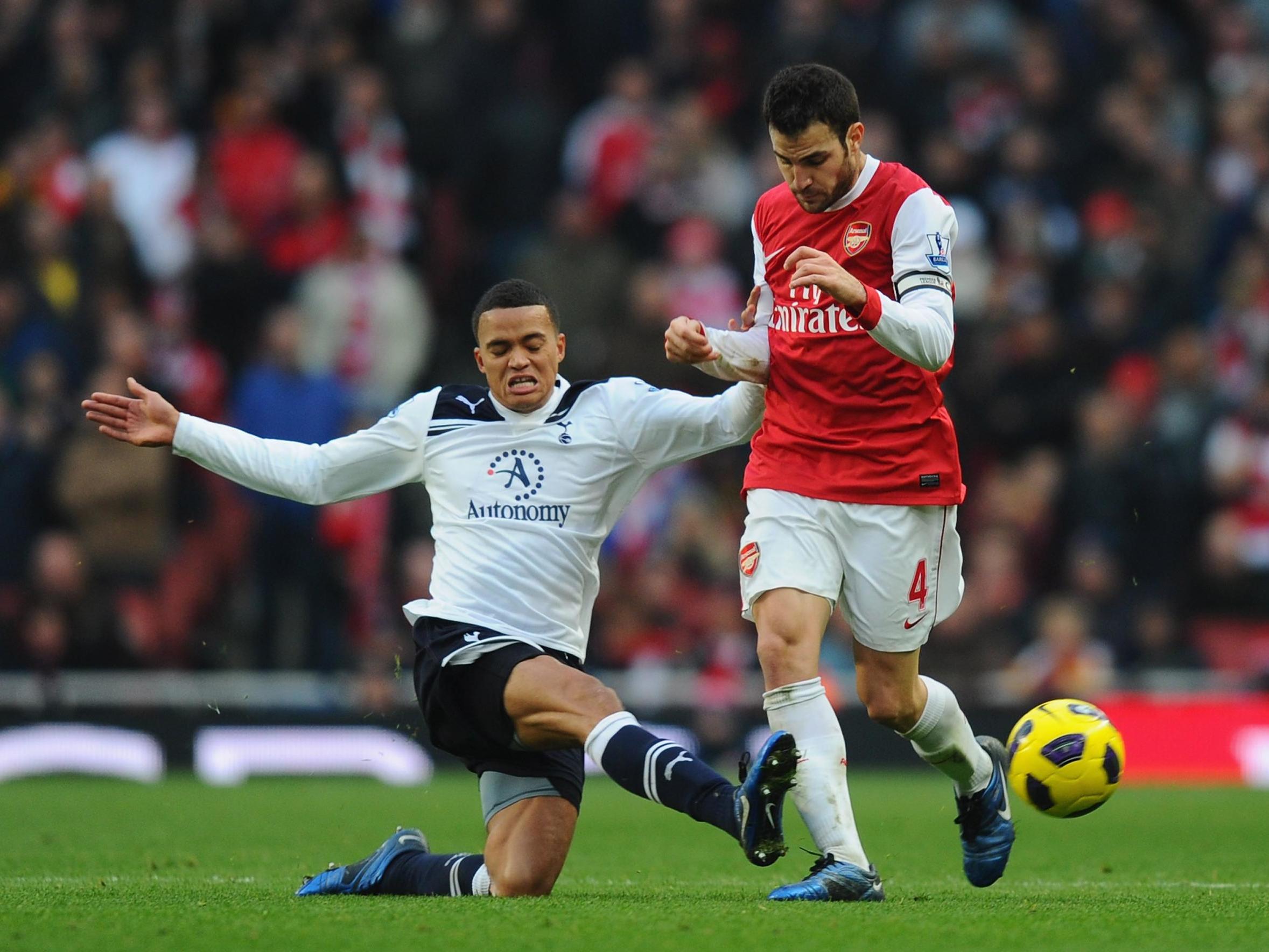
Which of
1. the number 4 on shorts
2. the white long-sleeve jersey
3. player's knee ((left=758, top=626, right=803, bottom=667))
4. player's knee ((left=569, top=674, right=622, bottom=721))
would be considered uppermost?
the white long-sleeve jersey

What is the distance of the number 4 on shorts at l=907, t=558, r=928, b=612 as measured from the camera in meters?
6.43

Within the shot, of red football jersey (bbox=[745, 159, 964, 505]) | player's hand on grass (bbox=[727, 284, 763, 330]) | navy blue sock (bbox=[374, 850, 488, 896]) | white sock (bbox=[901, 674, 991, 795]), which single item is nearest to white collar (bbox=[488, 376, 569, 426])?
player's hand on grass (bbox=[727, 284, 763, 330])

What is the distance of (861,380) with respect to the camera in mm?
6344

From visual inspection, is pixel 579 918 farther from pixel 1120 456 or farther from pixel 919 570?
pixel 1120 456

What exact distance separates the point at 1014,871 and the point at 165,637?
7.16 m

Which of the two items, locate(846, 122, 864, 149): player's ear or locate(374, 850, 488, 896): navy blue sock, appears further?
locate(374, 850, 488, 896): navy blue sock

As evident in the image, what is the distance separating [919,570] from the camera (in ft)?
21.2

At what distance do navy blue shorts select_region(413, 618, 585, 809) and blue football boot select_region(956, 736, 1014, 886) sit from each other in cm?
133

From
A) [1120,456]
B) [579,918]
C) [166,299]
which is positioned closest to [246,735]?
[166,299]

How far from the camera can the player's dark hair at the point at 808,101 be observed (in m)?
6.08

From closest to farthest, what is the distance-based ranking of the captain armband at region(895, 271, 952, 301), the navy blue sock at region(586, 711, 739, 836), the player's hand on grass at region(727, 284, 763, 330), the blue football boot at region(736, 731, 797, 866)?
1. the blue football boot at region(736, 731, 797, 866)
2. the navy blue sock at region(586, 711, 739, 836)
3. the captain armband at region(895, 271, 952, 301)
4. the player's hand on grass at region(727, 284, 763, 330)

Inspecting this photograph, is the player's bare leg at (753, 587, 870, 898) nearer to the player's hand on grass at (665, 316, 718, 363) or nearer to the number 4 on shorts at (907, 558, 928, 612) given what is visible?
the number 4 on shorts at (907, 558, 928, 612)

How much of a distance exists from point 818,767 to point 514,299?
179 centimetres

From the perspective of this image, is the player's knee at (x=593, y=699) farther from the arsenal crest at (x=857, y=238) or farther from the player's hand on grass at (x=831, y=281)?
the arsenal crest at (x=857, y=238)
